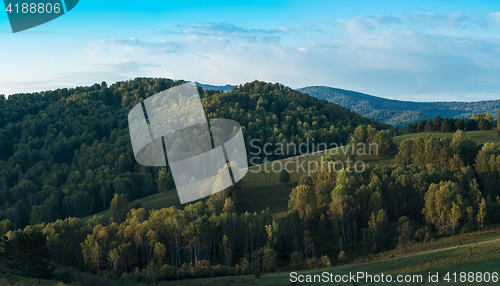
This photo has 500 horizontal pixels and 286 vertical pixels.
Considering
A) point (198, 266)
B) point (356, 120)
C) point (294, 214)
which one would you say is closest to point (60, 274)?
point (198, 266)

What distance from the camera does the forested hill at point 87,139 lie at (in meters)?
93.8

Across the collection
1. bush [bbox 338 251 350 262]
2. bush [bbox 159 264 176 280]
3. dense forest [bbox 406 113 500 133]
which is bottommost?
bush [bbox 338 251 350 262]

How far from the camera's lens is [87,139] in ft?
509

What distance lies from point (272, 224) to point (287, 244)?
4.06 meters

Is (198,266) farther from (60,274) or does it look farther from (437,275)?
(437,275)

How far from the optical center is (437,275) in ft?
96.0

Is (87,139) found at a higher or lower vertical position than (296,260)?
higher

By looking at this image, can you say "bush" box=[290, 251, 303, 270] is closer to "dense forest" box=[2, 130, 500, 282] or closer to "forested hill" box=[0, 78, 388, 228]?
"dense forest" box=[2, 130, 500, 282]

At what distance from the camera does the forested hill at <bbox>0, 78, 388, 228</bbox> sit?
93.8 meters

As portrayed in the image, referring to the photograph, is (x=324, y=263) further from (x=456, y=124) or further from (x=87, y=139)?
(x=87, y=139)

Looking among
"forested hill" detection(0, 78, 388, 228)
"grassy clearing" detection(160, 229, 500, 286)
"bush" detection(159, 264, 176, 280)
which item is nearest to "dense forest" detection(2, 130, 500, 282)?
"bush" detection(159, 264, 176, 280)

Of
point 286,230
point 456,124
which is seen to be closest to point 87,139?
point 286,230

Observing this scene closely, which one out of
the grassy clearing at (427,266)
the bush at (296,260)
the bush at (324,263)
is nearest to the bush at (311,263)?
the bush at (324,263)

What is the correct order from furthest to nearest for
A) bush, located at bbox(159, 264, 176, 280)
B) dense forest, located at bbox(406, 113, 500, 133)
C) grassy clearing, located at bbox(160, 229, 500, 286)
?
dense forest, located at bbox(406, 113, 500, 133)
bush, located at bbox(159, 264, 176, 280)
grassy clearing, located at bbox(160, 229, 500, 286)
